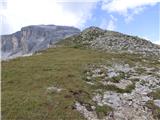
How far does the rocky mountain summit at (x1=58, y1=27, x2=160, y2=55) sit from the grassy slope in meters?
15.2

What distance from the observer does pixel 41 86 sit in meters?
35.2

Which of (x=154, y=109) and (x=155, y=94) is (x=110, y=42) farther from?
(x=154, y=109)

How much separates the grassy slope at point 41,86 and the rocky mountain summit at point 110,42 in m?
15.2

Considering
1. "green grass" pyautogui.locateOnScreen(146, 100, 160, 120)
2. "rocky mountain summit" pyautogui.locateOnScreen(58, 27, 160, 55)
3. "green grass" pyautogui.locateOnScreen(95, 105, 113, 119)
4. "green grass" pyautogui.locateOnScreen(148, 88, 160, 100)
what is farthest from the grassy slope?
"rocky mountain summit" pyautogui.locateOnScreen(58, 27, 160, 55)

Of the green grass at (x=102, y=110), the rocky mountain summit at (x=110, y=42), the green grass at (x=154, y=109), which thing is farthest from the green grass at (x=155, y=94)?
the rocky mountain summit at (x=110, y=42)

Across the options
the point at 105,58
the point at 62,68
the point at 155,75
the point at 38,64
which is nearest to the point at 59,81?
the point at 62,68

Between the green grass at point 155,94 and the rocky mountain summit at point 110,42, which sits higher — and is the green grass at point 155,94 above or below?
below

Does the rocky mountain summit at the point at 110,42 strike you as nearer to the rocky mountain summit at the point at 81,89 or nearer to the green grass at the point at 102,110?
the rocky mountain summit at the point at 81,89

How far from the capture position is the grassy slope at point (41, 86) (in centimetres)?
2912

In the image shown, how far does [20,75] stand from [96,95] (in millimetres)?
10202

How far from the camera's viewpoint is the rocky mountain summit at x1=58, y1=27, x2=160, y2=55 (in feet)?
217

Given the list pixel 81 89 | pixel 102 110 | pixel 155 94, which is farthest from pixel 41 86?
pixel 155 94

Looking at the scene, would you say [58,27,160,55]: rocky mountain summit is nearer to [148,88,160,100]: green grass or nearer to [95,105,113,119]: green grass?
[148,88,160,100]: green grass

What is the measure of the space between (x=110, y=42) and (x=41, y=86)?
37012mm
